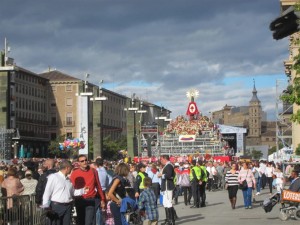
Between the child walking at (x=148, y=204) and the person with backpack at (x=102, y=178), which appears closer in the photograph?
the person with backpack at (x=102, y=178)

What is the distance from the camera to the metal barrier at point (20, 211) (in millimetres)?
11984

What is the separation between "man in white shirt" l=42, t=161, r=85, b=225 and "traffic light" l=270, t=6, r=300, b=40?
4.91m

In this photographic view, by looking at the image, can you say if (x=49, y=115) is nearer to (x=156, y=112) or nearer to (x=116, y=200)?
(x=156, y=112)

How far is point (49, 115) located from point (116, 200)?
12670 centimetres

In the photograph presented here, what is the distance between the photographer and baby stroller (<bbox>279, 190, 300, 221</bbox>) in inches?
696

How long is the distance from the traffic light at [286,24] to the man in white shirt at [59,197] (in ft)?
16.1

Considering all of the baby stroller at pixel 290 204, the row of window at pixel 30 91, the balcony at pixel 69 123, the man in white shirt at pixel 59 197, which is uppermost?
the row of window at pixel 30 91

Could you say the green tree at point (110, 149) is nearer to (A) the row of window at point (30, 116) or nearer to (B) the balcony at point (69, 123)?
(B) the balcony at point (69, 123)

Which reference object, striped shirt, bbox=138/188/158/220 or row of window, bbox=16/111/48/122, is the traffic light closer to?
striped shirt, bbox=138/188/158/220

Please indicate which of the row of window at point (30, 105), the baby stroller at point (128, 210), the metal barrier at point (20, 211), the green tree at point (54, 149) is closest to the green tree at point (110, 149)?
the green tree at point (54, 149)

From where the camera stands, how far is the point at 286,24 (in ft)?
27.1

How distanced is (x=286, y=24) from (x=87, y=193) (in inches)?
219

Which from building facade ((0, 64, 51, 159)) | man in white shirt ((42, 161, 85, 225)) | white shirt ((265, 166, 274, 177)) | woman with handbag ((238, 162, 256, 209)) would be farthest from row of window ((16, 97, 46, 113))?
man in white shirt ((42, 161, 85, 225))

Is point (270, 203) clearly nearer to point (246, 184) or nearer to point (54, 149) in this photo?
point (246, 184)
